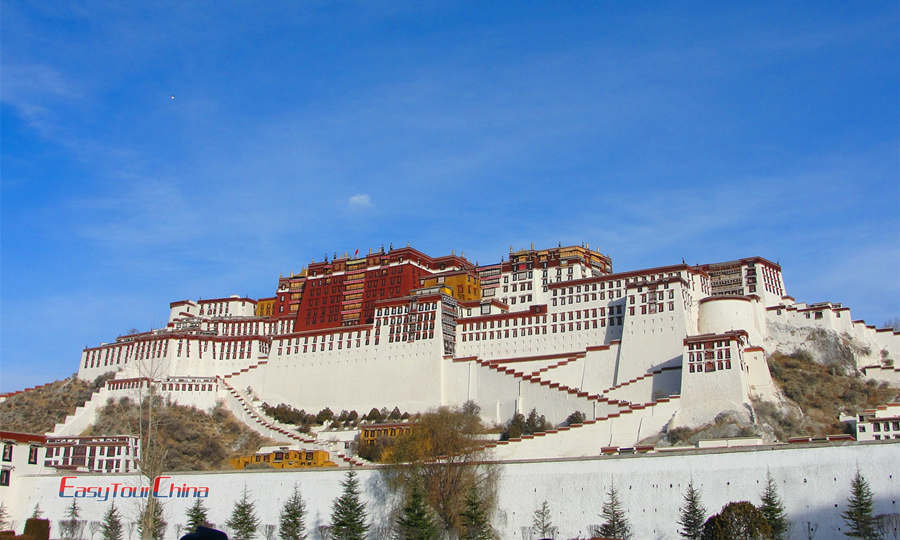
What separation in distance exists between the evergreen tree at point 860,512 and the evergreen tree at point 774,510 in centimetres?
292

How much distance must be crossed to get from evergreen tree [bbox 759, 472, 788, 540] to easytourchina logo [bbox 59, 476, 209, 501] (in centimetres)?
3821

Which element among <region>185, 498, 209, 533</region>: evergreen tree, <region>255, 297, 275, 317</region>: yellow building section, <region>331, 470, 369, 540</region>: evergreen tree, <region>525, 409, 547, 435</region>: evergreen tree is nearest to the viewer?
<region>331, 470, 369, 540</region>: evergreen tree

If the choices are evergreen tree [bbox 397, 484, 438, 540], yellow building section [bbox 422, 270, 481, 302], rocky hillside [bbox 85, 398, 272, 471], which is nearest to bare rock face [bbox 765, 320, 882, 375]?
yellow building section [bbox 422, 270, 481, 302]

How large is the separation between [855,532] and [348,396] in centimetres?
6622

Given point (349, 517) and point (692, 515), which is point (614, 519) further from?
point (349, 517)

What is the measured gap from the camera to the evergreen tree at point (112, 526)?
62.2 m

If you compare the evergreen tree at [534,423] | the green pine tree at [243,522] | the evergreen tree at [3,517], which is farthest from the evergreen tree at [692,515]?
the evergreen tree at [3,517]

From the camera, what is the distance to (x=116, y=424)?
3922 inches

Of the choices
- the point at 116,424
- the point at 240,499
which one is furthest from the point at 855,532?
the point at 116,424

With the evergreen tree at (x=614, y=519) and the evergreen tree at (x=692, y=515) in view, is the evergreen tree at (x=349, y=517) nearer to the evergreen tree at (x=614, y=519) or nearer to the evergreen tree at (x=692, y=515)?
the evergreen tree at (x=614, y=519)

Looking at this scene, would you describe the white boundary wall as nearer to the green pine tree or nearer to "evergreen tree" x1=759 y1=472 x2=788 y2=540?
"evergreen tree" x1=759 y1=472 x2=788 y2=540

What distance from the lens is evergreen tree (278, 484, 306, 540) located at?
56.8 m

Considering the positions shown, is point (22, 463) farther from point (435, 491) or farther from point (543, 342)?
point (543, 342)

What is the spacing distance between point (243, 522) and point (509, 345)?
147 ft
